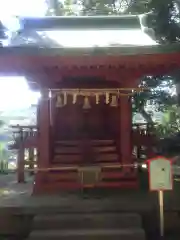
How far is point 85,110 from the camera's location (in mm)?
10023

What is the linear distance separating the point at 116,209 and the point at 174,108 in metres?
9.50

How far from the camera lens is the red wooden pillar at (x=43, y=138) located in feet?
27.7

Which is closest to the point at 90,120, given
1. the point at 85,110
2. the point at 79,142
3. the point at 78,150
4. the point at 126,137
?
the point at 85,110

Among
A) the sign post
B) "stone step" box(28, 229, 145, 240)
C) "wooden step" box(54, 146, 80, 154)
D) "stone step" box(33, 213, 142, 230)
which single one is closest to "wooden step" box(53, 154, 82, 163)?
"wooden step" box(54, 146, 80, 154)

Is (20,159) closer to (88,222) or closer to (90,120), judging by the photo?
(90,120)

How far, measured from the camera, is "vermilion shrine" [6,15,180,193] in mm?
7406

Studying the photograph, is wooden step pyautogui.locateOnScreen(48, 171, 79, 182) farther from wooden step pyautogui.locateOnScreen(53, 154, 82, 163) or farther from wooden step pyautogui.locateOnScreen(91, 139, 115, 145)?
wooden step pyautogui.locateOnScreen(91, 139, 115, 145)

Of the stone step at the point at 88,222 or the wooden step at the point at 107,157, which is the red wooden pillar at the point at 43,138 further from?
the stone step at the point at 88,222

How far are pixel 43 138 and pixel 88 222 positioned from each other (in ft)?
8.35

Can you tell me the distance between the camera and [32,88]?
10.7 metres

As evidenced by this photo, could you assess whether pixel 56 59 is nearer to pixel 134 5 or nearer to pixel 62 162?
pixel 62 162

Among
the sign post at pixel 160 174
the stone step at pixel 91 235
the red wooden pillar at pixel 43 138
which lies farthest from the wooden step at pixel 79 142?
the sign post at pixel 160 174

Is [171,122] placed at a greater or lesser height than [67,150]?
greater

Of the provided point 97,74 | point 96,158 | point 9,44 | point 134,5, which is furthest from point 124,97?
point 134,5
